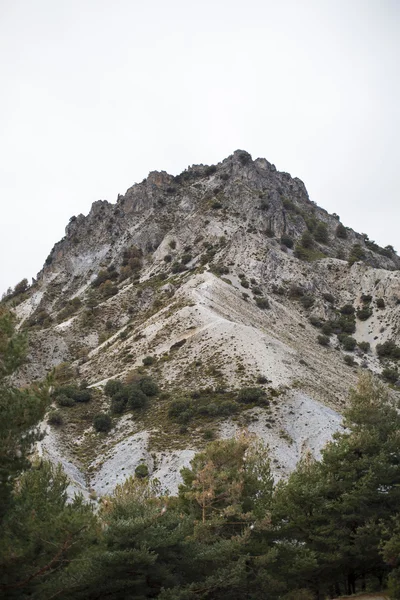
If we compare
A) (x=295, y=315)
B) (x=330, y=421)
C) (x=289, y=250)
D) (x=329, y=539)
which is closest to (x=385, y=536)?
(x=329, y=539)

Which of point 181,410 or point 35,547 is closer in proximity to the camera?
point 35,547

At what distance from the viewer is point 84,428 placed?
2112 inches

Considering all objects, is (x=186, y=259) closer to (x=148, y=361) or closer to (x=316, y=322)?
(x=316, y=322)

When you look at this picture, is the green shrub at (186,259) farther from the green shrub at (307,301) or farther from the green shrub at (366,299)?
the green shrub at (366,299)

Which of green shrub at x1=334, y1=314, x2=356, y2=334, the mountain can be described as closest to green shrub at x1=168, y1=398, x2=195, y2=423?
the mountain

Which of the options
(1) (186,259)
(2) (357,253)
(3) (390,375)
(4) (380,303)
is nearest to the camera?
(3) (390,375)

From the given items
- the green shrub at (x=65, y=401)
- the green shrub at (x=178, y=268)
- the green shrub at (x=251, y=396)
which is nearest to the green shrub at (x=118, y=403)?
the green shrub at (x=65, y=401)

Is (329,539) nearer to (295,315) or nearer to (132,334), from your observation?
(132,334)

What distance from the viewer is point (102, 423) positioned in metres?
52.9

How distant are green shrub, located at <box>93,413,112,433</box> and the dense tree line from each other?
85.1 feet

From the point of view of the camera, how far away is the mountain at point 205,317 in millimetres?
50156

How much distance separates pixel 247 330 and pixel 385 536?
45.0m

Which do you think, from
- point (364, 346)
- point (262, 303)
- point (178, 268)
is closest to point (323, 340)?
point (364, 346)

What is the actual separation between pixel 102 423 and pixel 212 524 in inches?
1257
